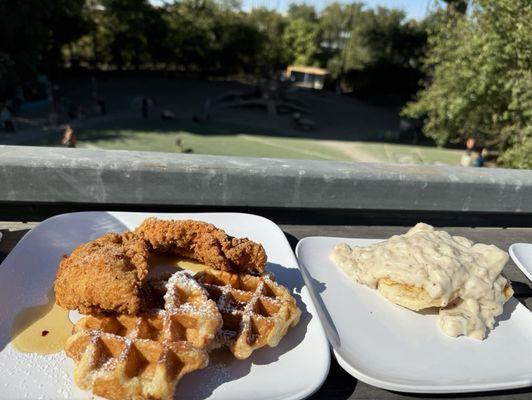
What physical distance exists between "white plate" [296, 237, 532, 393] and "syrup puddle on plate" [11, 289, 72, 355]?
3.25ft

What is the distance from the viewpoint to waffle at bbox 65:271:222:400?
1.29 metres

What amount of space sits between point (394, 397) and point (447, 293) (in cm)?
53

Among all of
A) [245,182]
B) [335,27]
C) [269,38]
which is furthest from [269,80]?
[245,182]

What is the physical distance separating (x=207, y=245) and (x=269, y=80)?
34273 mm

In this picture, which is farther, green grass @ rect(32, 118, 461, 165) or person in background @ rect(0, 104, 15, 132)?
green grass @ rect(32, 118, 461, 165)

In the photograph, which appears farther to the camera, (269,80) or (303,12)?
(303,12)

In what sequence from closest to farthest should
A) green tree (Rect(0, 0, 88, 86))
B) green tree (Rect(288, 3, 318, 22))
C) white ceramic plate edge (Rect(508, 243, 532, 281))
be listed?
1. white ceramic plate edge (Rect(508, 243, 532, 281))
2. green tree (Rect(0, 0, 88, 86))
3. green tree (Rect(288, 3, 318, 22))

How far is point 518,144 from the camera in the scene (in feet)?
46.8

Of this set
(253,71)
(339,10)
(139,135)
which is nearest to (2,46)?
A: (139,135)

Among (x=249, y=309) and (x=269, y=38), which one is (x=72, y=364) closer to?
(x=249, y=309)

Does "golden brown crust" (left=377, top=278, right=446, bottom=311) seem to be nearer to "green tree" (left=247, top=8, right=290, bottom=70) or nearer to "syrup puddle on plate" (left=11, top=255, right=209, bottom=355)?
"syrup puddle on plate" (left=11, top=255, right=209, bottom=355)

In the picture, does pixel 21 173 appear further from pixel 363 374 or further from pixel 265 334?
pixel 363 374

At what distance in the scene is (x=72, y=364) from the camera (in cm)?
139

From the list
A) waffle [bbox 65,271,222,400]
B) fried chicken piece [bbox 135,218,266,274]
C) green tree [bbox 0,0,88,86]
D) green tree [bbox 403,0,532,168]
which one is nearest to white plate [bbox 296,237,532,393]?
fried chicken piece [bbox 135,218,266,274]
